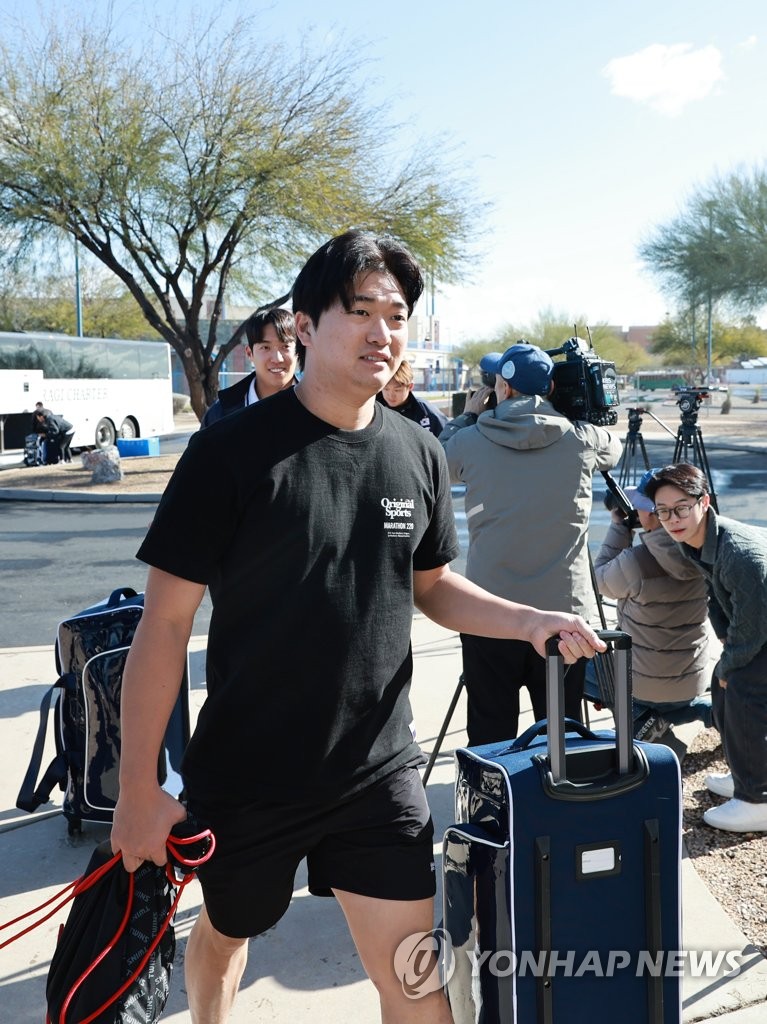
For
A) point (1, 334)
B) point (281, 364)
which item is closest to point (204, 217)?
point (1, 334)

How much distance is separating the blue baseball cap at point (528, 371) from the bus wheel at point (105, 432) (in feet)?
79.2

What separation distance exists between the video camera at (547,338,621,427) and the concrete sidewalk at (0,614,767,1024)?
62.1 inches

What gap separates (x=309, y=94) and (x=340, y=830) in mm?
17338

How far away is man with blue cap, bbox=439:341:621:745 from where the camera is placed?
3443 mm

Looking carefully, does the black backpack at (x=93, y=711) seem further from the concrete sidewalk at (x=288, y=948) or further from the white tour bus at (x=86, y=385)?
the white tour bus at (x=86, y=385)

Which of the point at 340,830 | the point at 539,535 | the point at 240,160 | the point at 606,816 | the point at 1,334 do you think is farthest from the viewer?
the point at 1,334

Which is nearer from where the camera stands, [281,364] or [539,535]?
[539,535]

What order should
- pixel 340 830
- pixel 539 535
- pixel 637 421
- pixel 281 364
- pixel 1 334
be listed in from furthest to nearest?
pixel 1 334, pixel 637 421, pixel 281 364, pixel 539 535, pixel 340 830

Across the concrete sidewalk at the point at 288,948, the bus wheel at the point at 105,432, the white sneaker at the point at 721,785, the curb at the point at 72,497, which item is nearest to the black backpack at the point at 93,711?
the concrete sidewalk at the point at 288,948

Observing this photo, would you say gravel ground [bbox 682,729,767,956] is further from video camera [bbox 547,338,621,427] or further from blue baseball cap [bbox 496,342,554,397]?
blue baseball cap [bbox 496,342,554,397]

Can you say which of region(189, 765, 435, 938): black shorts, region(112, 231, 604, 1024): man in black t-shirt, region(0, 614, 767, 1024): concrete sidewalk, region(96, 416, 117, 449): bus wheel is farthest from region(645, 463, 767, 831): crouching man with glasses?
region(96, 416, 117, 449): bus wheel

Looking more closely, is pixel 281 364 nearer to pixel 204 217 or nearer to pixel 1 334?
pixel 204 217

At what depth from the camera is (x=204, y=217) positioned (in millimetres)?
17859

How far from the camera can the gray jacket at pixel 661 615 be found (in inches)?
167
